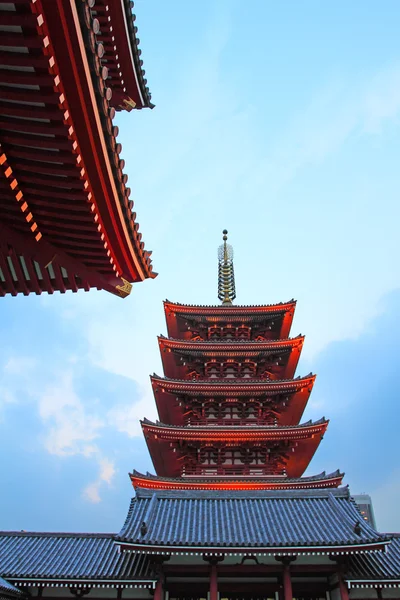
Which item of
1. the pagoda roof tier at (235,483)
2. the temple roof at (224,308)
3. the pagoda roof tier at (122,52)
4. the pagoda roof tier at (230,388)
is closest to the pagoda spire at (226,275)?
the temple roof at (224,308)

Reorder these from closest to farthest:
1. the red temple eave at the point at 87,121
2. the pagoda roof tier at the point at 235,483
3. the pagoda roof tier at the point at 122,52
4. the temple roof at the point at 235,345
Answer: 1. the red temple eave at the point at 87,121
2. the pagoda roof tier at the point at 122,52
3. the pagoda roof tier at the point at 235,483
4. the temple roof at the point at 235,345

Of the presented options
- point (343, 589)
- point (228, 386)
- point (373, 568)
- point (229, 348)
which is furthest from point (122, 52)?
point (229, 348)

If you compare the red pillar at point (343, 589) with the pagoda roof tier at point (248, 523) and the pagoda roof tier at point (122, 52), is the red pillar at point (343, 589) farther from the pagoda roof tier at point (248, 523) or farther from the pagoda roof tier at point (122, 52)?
the pagoda roof tier at point (122, 52)

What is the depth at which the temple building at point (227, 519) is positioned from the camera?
12898 mm

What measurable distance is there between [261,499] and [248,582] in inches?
119

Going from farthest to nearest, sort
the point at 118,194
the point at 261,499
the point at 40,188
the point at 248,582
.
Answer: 1. the point at 261,499
2. the point at 248,582
3. the point at 118,194
4. the point at 40,188

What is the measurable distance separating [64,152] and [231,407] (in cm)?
Result: 1845

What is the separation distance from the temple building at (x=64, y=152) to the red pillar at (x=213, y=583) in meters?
9.33

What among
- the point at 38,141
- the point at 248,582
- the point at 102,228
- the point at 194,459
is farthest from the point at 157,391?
the point at 38,141

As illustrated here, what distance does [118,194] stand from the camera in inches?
255

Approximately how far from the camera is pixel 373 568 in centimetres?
1344

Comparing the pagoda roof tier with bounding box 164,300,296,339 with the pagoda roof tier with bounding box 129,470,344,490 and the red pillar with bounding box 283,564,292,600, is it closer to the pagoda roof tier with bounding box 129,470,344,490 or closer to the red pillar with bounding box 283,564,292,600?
the pagoda roof tier with bounding box 129,470,344,490

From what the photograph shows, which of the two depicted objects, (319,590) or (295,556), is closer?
(295,556)

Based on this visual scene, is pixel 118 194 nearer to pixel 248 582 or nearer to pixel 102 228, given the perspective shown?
pixel 102 228
